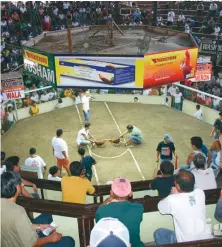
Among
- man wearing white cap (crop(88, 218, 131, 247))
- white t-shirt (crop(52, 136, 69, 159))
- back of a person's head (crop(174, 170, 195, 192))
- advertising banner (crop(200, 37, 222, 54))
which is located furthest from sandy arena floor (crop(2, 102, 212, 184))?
man wearing white cap (crop(88, 218, 131, 247))

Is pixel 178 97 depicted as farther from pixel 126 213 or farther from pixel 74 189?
pixel 126 213

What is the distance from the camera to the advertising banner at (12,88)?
12.8 metres

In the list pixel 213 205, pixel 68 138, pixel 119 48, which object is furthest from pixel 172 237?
pixel 68 138

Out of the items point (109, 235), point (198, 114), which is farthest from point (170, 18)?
point (109, 235)

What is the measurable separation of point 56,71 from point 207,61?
647 cm

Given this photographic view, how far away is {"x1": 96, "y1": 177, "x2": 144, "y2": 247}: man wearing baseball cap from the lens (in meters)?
3.48

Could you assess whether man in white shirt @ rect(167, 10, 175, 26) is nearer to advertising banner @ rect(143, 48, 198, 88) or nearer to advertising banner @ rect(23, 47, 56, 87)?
advertising banner @ rect(143, 48, 198, 88)

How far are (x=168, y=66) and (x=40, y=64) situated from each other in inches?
142

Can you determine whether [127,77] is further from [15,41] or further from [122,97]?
[15,41]

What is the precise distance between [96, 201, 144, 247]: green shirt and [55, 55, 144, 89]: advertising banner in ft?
19.5

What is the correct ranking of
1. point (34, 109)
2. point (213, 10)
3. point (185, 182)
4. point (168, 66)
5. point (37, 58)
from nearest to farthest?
point (185, 182), point (168, 66), point (37, 58), point (34, 109), point (213, 10)

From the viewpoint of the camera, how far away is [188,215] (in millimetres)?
3693

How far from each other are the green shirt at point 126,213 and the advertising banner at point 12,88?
402 inches

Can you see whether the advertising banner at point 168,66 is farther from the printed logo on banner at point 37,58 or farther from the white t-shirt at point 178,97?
the white t-shirt at point 178,97
